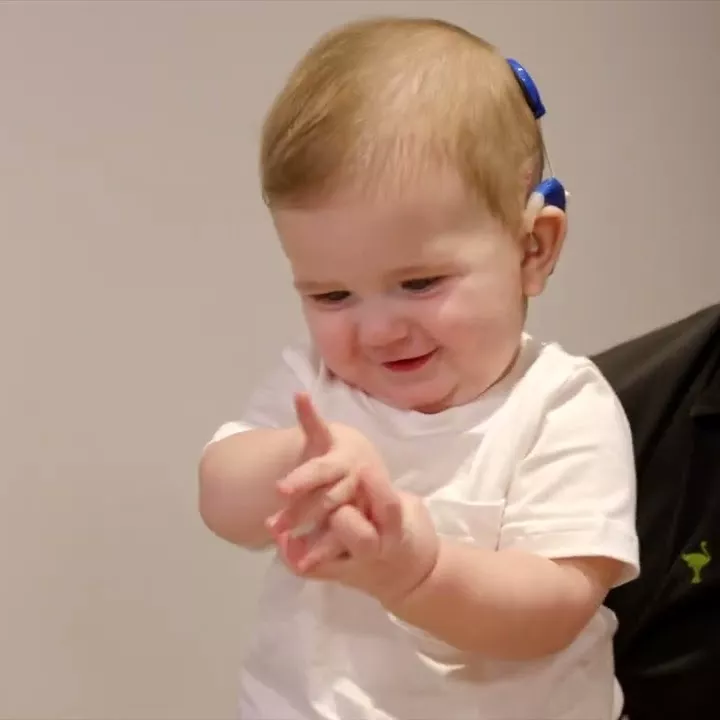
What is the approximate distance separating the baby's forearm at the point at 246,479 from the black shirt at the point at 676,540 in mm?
355

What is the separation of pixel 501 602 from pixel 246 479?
0.52ft

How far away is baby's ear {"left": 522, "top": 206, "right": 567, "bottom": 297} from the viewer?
0.66 meters

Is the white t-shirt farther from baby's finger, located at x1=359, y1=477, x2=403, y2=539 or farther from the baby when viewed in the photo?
baby's finger, located at x1=359, y1=477, x2=403, y2=539

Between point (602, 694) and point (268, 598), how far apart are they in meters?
0.21

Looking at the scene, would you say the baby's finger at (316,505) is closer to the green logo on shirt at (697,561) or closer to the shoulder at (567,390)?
Answer: the shoulder at (567,390)

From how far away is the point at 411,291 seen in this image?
0.61 m

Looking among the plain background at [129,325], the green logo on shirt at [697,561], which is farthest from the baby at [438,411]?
the plain background at [129,325]

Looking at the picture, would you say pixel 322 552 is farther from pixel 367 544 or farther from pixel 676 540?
pixel 676 540

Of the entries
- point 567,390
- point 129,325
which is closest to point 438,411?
point 567,390

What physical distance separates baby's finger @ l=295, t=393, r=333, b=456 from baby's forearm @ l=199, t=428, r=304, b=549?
0.07 meters

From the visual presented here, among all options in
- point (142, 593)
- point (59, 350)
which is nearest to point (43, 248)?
point (59, 350)

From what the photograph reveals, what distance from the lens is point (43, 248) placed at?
0.99 metres

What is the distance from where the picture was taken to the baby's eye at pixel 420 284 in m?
0.61

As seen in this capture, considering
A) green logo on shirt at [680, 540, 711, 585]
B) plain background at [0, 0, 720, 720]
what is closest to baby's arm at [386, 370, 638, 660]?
green logo on shirt at [680, 540, 711, 585]
